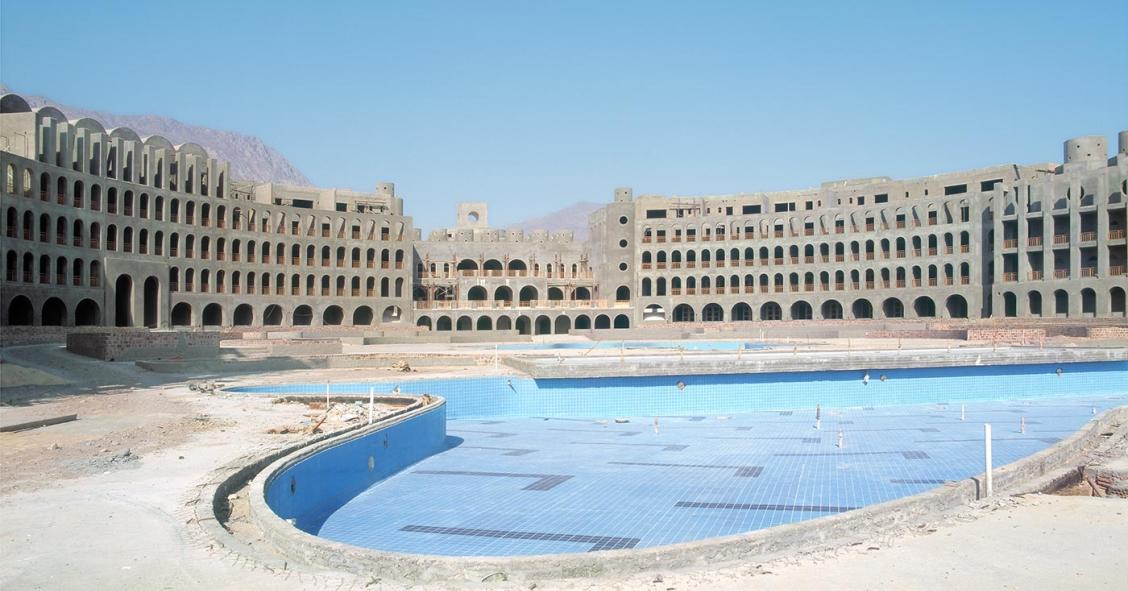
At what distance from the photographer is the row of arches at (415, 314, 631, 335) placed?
194ft

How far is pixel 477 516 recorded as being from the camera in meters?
10.6

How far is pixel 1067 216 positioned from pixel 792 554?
157ft

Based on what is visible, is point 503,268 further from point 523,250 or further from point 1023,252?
point 1023,252

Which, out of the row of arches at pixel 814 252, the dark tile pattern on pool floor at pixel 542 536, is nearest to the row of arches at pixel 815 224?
the row of arches at pixel 814 252

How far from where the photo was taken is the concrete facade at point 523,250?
4000cm

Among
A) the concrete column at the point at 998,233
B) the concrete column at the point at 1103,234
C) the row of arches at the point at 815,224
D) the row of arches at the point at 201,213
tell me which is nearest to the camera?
the row of arches at the point at 201,213

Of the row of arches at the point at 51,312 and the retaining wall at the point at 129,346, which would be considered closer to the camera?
the retaining wall at the point at 129,346

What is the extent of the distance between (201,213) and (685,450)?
41852 millimetres

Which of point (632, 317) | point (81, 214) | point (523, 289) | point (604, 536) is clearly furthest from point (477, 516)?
point (523, 289)

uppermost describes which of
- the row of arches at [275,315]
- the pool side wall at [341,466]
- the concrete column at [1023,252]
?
the concrete column at [1023,252]

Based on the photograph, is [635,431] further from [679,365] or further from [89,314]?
[89,314]

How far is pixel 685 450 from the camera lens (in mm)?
15398

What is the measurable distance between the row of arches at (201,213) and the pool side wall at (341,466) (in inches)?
1186

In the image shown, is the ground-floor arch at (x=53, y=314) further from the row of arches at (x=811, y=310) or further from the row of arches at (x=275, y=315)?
the row of arches at (x=811, y=310)
